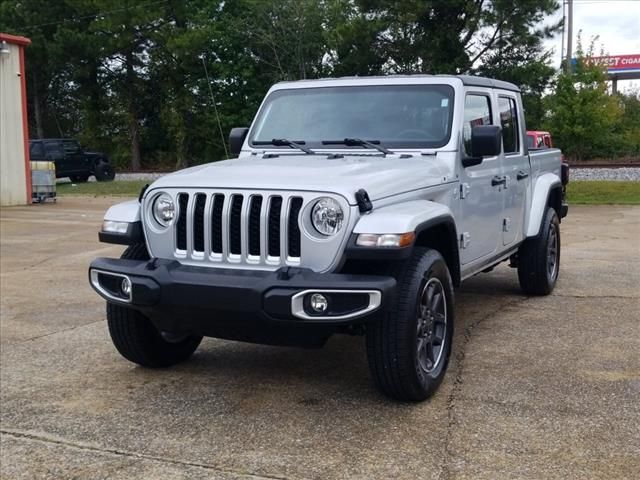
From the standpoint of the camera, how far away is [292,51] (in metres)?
34.6

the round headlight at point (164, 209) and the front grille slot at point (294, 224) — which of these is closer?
the front grille slot at point (294, 224)

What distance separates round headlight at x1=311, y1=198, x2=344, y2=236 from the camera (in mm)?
3912

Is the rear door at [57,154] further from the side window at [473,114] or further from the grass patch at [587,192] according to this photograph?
the side window at [473,114]

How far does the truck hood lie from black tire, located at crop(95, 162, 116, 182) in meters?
25.1

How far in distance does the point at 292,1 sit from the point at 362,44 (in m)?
11.3

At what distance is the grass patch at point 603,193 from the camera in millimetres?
17984

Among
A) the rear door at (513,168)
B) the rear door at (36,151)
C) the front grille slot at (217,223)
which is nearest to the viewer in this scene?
the front grille slot at (217,223)

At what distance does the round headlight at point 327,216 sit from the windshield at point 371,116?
54.6 inches

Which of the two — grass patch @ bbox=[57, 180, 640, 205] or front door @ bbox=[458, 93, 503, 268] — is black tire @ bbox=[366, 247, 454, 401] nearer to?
front door @ bbox=[458, 93, 503, 268]

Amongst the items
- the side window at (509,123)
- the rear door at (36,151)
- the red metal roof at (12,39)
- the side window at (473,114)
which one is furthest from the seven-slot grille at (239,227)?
the rear door at (36,151)

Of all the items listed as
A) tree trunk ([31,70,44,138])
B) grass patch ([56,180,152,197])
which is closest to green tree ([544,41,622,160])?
grass patch ([56,180,152,197])

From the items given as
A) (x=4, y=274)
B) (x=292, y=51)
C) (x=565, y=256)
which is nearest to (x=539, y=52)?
(x=292, y=51)

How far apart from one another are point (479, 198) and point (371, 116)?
97cm

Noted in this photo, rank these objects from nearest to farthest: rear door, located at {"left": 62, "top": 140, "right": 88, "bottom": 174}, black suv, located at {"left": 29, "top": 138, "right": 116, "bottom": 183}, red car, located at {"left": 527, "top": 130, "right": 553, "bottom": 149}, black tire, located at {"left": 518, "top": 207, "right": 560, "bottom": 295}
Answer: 1. black tire, located at {"left": 518, "top": 207, "right": 560, "bottom": 295}
2. red car, located at {"left": 527, "top": 130, "right": 553, "bottom": 149}
3. black suv, located at {"left": 29, "top": 138, "right": 116, "bottom": 183}
4. rear door, located at {"left": 62, "top": 140, "right": 88, "bottom": 174}
